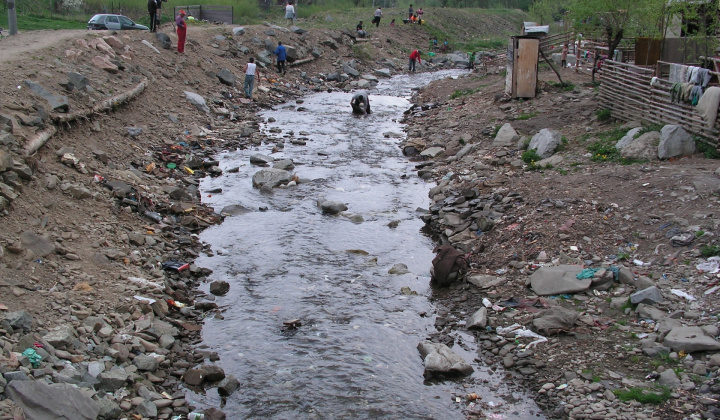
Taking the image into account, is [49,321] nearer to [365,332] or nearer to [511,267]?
[365,332]

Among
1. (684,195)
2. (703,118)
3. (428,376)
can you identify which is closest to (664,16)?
(703,118)

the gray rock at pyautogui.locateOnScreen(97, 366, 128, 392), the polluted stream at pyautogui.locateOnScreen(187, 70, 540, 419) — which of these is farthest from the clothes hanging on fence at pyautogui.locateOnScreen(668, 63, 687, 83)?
the gray rock at pyautogui.locateOnScreen(97, 366, 128, 392)

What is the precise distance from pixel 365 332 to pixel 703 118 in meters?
7.28

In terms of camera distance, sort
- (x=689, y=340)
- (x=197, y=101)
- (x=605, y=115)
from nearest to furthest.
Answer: (x=689, y=340) < (x=605, y=115) < (x=197, y=101)

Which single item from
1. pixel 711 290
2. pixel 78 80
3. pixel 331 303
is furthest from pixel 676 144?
pixel 78 80

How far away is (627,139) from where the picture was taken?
11.6m

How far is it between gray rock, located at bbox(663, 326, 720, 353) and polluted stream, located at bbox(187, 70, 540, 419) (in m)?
1.65

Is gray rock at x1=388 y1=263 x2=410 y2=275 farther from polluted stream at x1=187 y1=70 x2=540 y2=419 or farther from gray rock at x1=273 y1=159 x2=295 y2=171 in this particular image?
gray rock at x1=273 y1=159 x2=295 y2=171

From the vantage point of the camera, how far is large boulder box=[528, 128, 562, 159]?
1262 centimetres

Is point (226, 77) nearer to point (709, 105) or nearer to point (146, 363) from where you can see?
point (709, 105)

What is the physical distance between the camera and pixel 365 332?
7.46 metres

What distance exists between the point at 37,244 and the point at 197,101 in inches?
442

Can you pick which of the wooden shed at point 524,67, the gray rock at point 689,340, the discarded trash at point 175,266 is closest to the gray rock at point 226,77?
the wooden shed at point 524,67

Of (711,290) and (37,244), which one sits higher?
(37,244)
